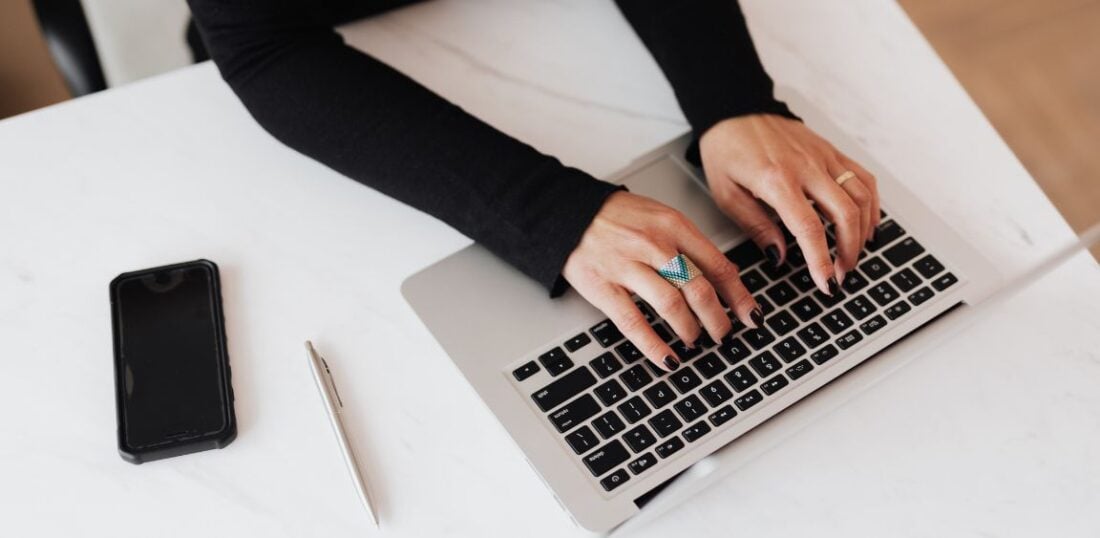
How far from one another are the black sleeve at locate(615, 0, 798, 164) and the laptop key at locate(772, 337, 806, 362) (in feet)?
0.59

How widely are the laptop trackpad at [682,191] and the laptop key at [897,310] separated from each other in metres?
0.13

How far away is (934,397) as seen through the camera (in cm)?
69

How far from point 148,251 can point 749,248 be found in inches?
17.7

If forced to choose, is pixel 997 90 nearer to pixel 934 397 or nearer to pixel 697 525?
pixel 934 397

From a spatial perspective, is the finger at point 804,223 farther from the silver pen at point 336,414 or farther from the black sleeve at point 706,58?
the silver pen at point 336,414

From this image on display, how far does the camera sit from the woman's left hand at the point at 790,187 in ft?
2.34

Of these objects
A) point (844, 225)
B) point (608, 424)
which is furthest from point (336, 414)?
point (844, 225)

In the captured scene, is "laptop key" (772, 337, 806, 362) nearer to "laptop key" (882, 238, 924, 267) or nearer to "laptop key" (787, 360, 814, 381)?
"laptop key" (787, 360, 814, 381)

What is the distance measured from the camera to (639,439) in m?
0.64

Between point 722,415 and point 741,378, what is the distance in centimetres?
3

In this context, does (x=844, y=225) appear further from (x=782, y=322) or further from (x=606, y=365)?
(x=606, y=365)

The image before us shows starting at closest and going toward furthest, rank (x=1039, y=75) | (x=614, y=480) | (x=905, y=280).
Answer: (x=614, y=480)
(x=905, y=280)
(x=1039, y=75)

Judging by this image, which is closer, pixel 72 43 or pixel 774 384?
pixel 774 384

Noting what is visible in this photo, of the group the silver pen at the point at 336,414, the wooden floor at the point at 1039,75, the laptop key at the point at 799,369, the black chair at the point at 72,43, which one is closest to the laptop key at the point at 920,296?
the laptop key at the point at 799,369
